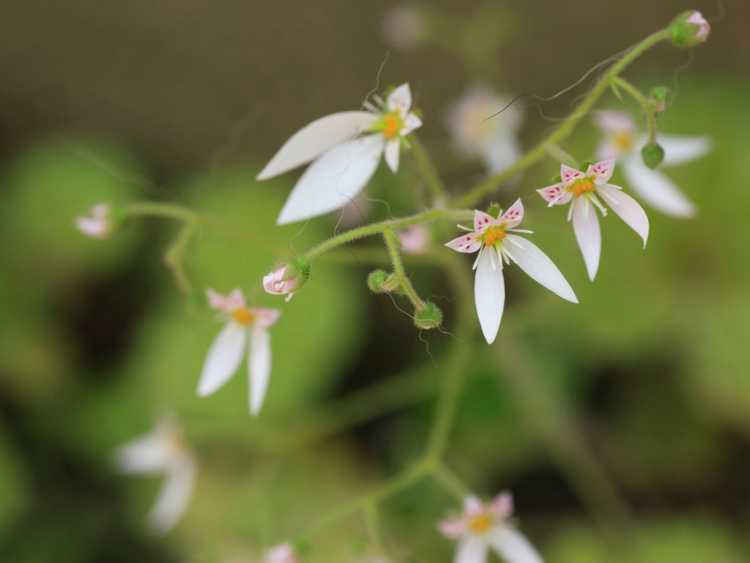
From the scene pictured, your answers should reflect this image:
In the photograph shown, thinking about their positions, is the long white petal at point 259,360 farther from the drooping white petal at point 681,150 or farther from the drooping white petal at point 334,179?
the drooping white petal at point 681,150

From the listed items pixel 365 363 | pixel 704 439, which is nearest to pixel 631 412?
pixel 704 439

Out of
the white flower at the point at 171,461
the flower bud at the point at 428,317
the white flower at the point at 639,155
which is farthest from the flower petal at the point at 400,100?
the white flower at the point at 171,461

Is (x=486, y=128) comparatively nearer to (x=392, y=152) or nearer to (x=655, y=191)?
(x=655, y=191)

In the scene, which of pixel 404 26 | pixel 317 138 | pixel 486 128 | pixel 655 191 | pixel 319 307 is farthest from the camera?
pixel 319 307

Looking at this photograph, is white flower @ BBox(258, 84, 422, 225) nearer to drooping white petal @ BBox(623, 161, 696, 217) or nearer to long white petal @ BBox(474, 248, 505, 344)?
long white petal @ BBox(474, 248, 505, 344)

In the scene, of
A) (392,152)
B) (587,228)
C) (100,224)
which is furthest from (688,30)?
(100,224)
